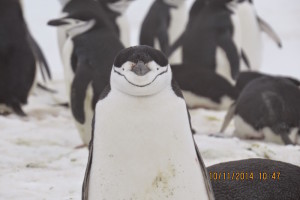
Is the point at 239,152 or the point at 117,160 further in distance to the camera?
the point at 239,152

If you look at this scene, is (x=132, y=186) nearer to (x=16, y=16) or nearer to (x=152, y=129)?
(x=152, y=129)

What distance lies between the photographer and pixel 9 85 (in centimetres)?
630

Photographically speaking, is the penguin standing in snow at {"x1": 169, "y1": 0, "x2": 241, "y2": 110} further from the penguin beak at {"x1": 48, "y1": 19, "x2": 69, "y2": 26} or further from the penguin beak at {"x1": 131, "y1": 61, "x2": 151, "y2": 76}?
the penguin beak at {"x1": 131, "y1": 61, "x2": 151, "y2": 76}

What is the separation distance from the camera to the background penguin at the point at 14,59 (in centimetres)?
625

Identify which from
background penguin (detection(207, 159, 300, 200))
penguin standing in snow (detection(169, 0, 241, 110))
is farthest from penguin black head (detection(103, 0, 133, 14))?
background penguin (detection(207, 159, 300, 200))

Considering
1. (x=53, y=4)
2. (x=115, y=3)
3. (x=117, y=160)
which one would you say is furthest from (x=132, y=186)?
(x=53, y=4)

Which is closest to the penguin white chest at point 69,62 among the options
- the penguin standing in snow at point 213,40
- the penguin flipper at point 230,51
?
the penguin standing in snow at point 213,40

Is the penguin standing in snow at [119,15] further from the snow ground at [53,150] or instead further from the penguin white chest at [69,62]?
the penguin white chest at [69,62]

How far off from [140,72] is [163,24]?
5.79 meters

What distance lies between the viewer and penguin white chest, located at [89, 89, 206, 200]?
251 cm

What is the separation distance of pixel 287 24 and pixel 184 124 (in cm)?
1074

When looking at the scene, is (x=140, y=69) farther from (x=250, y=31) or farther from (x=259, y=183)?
(x=250, y=31)

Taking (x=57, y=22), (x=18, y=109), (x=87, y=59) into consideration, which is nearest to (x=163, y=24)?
(x=18, y=109)

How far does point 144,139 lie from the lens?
2516mm
